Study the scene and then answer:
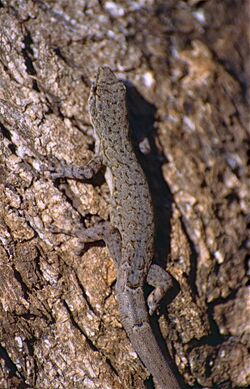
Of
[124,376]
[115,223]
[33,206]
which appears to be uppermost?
[33,206]

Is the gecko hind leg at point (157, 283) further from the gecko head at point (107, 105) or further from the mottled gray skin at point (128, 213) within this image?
the gecko head at point (107, 105)

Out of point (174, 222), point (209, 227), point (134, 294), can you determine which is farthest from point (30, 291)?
point (209, 227)

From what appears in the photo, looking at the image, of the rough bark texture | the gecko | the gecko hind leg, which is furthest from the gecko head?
the gecko hind leg

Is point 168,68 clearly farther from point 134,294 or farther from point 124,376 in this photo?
point 124,376

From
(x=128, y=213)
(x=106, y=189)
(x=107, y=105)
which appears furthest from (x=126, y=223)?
(x=107, y=105)

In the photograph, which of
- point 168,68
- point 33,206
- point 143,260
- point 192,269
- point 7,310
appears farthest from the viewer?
point 168,68

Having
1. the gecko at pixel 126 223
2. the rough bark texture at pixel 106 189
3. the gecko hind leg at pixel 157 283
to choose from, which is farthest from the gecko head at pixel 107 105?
the gecko hind leg at pixel 157 283

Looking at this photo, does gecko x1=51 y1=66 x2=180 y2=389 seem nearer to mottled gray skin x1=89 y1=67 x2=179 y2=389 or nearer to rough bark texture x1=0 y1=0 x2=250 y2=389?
mottled gray skin x1=89 y1=67 x2=179 y2=389
